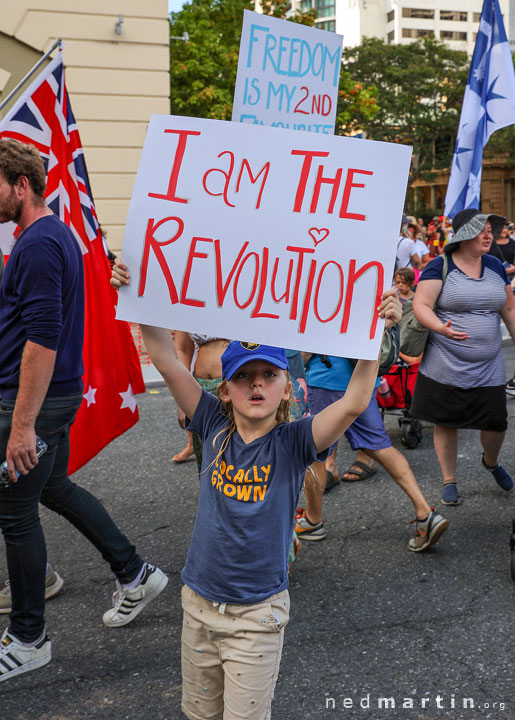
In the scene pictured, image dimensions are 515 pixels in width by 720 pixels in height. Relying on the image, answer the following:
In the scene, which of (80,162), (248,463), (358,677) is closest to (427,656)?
(358,677)

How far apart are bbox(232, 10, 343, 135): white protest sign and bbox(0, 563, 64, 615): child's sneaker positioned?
9.28ft

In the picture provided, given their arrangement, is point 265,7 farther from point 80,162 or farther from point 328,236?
point 328,236

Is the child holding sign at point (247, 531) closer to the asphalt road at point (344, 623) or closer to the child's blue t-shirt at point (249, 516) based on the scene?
the child's blue t-shirt at point (249, 516)

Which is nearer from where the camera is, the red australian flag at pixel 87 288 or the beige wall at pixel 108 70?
the red australian flag at pixel 87 288

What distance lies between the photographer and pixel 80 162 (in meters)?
4.15

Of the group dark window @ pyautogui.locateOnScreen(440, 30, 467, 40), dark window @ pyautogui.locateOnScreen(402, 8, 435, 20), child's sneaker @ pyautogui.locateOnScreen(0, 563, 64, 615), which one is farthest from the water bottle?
dark window @ pyautogui.locateOnScreen(440, 30, 467, 40)

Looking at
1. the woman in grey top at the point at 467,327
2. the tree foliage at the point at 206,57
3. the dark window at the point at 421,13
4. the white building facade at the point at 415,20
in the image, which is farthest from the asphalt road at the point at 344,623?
the dark window at the point at 421,13

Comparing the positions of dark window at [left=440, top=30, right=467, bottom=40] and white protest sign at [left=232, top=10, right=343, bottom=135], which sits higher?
dark window at [left=440, top=30, right=467, bottom=40]

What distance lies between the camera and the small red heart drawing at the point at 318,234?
228cm

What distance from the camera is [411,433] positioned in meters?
6.18

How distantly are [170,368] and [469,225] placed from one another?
2.57m

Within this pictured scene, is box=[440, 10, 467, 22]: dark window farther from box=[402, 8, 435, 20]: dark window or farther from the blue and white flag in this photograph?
the blue and white flag

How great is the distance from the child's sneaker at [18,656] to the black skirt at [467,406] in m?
2.58

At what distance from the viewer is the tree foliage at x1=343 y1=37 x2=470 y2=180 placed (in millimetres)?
42969
